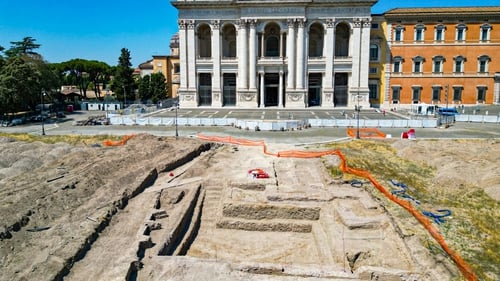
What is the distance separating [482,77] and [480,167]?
158ft

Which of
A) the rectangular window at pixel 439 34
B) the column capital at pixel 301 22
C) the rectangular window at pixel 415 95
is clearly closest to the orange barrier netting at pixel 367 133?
the column capital at pixel 301 22

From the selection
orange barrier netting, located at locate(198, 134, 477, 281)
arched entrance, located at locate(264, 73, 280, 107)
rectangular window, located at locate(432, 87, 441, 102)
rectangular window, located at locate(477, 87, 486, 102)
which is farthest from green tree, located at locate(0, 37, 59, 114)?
rectangular window, located at locate(477, 87, 486, 102)

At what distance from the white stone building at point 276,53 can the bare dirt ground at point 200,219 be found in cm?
3654

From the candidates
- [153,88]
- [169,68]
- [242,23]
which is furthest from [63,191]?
[169,68]

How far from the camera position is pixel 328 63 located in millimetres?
62406

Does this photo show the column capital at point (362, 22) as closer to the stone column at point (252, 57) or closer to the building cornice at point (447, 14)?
the building cornice at point (447, 14)

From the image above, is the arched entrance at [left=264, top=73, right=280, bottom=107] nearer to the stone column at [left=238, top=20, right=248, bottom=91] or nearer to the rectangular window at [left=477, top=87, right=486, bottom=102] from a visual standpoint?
the stone column at [left=238, top=20, right=248, bottom=91]

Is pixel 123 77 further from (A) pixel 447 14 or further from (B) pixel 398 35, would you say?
(A) pixel 447 14

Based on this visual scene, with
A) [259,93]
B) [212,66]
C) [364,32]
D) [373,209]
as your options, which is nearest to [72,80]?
[212,66]

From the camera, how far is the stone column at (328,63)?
201 ft

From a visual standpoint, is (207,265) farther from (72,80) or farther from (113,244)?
(72,80)

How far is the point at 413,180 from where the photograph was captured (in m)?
22.7

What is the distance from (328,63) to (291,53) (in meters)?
6.33

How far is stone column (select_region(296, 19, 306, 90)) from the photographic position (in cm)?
6121
